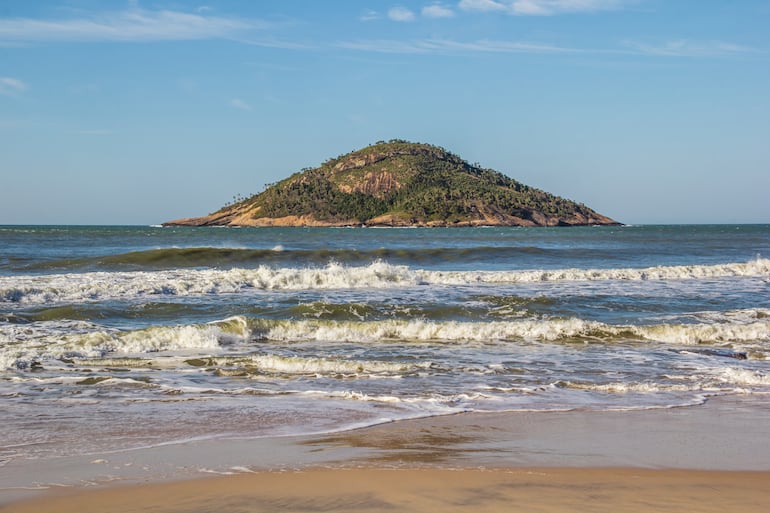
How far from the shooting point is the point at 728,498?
527 centimetres

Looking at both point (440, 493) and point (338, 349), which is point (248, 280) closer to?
point (338, 349)

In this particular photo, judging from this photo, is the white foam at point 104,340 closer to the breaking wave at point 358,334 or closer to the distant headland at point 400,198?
the breaking wave at point 358,334

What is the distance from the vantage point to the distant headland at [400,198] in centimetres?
14488

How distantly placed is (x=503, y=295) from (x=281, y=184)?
533 ft

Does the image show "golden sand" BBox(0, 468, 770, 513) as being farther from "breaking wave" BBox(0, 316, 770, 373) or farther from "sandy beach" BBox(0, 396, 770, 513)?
"breaking wave" BBox(0, 316, 770, 373)

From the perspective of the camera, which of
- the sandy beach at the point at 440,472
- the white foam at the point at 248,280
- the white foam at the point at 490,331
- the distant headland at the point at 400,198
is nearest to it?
the sandy beach at the point at 440,472

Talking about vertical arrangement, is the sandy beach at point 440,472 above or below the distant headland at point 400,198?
below

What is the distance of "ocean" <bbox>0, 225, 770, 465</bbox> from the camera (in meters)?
8.11

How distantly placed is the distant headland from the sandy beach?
130 meters

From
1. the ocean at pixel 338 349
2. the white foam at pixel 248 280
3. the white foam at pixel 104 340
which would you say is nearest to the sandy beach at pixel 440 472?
the ocean at pixel 338 349

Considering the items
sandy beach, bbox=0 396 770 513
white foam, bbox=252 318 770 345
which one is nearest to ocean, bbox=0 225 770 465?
white foam, bbox=252 318 770 345

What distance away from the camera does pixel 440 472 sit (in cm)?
585

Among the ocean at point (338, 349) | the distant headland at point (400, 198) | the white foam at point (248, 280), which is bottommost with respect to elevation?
the ocean at point (338, 349)

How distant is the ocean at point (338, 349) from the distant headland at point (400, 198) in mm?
115821
